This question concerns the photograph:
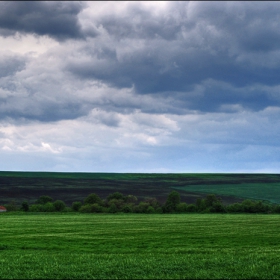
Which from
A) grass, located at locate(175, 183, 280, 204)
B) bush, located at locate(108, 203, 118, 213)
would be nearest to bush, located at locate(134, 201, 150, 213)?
bush, located at locate(108, 203, 118, 213)

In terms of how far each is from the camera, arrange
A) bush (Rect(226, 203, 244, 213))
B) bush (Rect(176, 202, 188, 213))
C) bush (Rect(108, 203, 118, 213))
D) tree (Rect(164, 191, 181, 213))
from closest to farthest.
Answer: bush (Rect(226, 203, 244, 213)) < bush (Rect(108, 203, 118, 213)) < tree (Rect(164, 191, 181, 213)) < bush (Rect(176, 202, 188, 213))

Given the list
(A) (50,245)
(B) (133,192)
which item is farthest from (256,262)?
(B) (133,192)

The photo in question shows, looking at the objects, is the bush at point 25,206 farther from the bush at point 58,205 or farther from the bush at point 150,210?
the bush at point 150,210

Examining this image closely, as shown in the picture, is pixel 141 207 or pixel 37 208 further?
pixel 37 208

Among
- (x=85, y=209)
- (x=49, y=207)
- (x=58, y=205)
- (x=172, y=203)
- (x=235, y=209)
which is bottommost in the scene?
(x=85, y=209)

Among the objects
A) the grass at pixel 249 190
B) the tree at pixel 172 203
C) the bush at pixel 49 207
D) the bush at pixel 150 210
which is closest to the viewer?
the bush at pixel 150 210

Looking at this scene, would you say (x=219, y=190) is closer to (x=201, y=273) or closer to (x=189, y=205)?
(x=189, y=205)

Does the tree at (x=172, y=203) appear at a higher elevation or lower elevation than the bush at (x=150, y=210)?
higher

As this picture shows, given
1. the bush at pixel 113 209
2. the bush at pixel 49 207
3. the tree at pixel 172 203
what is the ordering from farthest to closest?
the bush at pixel 49 207 → the tree at pixel 172 203 → the bush at pixel 113 209

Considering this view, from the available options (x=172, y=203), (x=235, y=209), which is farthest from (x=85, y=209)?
(x=235, y=209)

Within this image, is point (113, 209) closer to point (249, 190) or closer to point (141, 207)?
point (141, 207)

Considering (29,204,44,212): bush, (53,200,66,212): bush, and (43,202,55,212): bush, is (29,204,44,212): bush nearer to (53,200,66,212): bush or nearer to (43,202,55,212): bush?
(43,202,55,212): bush

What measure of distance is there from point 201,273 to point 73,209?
353 ft

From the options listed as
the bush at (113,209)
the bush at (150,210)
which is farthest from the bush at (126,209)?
the bush at (150,210)
